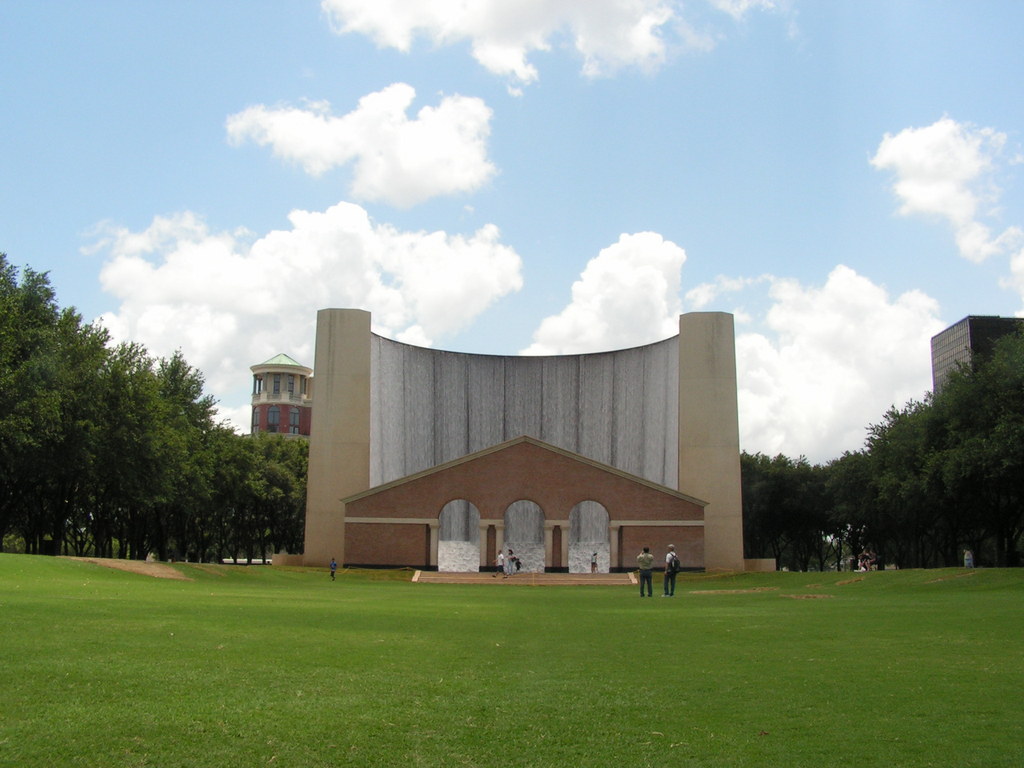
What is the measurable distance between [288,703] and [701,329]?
55.8 m

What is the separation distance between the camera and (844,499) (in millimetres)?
68188

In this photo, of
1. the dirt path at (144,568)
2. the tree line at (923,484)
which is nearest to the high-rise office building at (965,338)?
the tree line at (923,484)

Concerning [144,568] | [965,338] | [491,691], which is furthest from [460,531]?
[491,691]

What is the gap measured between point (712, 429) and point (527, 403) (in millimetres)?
15595

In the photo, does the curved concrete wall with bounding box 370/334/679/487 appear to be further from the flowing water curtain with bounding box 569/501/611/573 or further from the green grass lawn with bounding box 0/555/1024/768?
the green grass lawn with bounding box 0/555/1024/768

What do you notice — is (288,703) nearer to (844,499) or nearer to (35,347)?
(35,347)

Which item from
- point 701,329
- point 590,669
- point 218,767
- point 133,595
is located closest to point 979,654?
point 590,669

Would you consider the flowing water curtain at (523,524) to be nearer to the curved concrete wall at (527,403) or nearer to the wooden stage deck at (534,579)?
the curved concrete wall at (527,403)

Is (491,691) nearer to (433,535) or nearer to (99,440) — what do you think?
(99,440)

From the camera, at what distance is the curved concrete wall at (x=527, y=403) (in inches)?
2645

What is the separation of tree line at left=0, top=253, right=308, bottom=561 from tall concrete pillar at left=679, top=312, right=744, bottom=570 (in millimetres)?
27219

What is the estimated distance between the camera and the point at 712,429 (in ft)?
201

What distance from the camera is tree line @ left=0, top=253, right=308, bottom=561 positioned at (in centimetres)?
4119

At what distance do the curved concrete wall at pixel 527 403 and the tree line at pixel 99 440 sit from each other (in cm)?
1065
